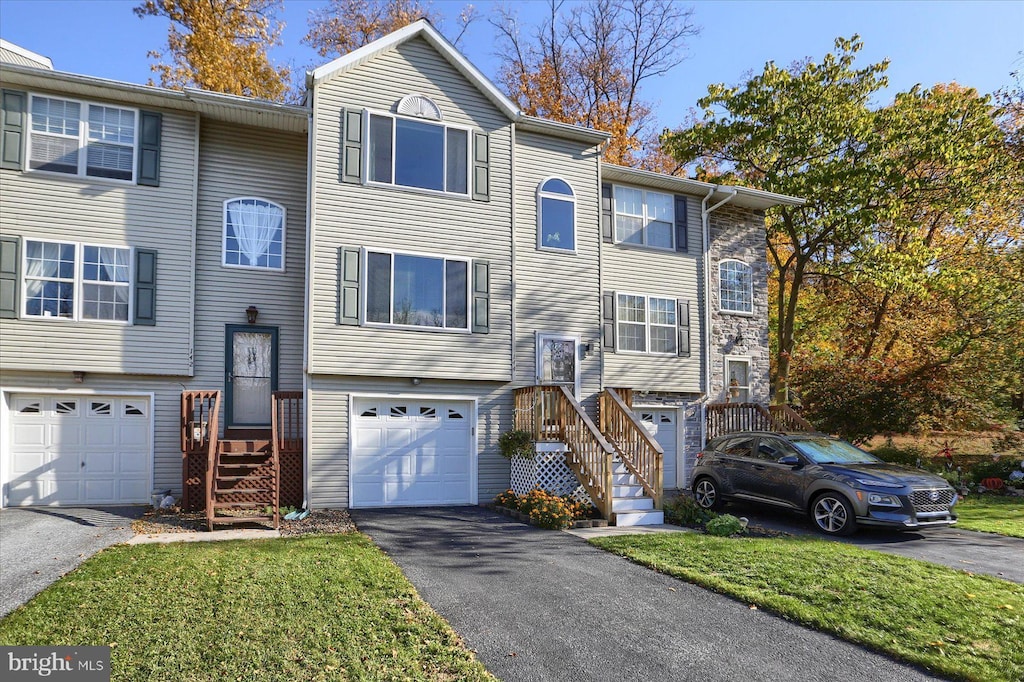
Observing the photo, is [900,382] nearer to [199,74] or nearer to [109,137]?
[109,137]

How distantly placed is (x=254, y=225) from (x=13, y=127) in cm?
405

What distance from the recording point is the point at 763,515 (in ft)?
40.9

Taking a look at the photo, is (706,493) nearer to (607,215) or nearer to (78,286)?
(607,215)

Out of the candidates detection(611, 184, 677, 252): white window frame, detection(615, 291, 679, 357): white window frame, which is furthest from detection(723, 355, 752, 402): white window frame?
detection(611, 184, 677, 252): white window frame

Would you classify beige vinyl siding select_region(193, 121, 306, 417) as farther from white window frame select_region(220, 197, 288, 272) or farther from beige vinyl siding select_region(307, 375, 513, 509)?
beige vinyl siding select_region(307, 375, 513, 509)

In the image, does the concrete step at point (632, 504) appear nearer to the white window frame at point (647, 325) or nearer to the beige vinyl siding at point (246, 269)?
the white window frame at point (647, 325)

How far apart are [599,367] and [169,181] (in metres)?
9.17

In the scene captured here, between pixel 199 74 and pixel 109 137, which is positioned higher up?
pixel 199 74

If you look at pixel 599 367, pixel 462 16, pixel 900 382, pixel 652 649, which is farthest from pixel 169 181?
pixel 900 382

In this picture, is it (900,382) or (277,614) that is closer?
(277,614)

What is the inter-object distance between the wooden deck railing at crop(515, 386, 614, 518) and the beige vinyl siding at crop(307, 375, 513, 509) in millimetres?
563

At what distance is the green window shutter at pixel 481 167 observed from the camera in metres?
13.9

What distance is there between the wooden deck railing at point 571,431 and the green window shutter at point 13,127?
31.5ft

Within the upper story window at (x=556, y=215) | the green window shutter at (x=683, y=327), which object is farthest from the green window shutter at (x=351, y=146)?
the green window shutter at (x=683, y=327)
